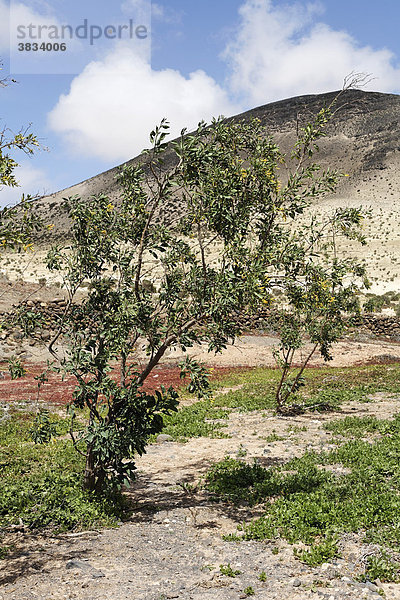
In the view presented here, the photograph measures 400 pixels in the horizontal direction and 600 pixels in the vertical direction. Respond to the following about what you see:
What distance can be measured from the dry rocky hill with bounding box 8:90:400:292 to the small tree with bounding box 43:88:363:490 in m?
47.9

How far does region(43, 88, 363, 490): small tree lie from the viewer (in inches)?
342

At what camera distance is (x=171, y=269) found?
9734 millimetres

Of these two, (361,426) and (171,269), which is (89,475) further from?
(361,426)

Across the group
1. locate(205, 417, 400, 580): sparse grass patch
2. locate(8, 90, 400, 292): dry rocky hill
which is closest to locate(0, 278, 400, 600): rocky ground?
locate(205, 417, 400, 580): sparse grass patch

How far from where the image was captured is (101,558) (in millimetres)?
7559

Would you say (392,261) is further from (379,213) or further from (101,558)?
(101,558)

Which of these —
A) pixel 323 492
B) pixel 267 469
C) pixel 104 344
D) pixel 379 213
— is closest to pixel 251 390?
pixel 267 469

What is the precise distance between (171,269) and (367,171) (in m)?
106

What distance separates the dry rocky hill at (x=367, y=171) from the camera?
226 ft

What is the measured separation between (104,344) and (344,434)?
26.8 ft

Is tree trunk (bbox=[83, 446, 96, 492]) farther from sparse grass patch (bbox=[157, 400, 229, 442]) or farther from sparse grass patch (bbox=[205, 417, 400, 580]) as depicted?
sparse grass patch (bbox=[157, 400, 229, 442])

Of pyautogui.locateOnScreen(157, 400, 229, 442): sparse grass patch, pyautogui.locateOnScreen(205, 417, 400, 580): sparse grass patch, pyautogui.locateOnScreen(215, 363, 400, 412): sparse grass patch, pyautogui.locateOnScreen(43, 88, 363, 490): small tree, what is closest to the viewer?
pyautogui.locateOnScreen(205, 417, 400, 580): sparse grass patch

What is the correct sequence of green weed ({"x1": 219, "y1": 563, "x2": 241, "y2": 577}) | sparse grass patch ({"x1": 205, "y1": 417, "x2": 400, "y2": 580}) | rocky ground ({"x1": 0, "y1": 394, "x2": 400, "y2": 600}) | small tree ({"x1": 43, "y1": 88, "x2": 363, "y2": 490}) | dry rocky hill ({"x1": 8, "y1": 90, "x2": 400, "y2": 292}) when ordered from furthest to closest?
dry rocky hill ({"x1": 8, "y1": 90, "x2": 400, "y2": 292}), small tree ({"x1": 43, "y1": 88, "x2": 363, "y2": 490}), sparse grass patch ({"x1": 205, "y1": 417, "x2": 400, "y2": 580}), green weed ({"x1": 219, "y1": 563, "x2": 241, "y2": 577}), rocky ground ({"x1": 0, "y1": 394, "x2": 400, "y2": 600})

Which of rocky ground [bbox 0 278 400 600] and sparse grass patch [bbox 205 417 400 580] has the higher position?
sparse grass patch [bbox 205 417 400 580]
